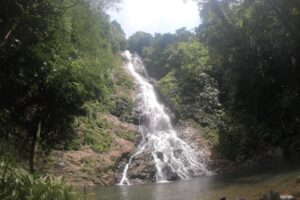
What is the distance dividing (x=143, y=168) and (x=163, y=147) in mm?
3637

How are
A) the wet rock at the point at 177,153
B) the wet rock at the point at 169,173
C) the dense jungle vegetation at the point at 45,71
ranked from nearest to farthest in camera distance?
the dense jungle vegetation at the point at 45,71 → the wet rock at the point at 169,173 → the wet rock at the point at 177,153

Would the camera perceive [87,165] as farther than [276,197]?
Yes

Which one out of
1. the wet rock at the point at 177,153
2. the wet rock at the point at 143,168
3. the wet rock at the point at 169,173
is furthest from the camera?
A: the wet rock at the point at 177,153

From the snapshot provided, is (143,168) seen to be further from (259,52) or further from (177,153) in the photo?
(259,52)

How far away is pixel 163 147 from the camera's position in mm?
32781

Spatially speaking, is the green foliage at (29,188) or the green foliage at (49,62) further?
the green foliage at (49,62)

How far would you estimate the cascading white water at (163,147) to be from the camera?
1159 inches

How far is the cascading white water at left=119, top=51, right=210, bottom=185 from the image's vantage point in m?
29.4

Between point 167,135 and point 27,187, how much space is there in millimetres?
27604

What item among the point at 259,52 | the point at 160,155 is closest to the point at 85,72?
the point at 259,52

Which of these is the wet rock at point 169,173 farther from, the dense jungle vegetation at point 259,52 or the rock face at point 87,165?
the dense jungle vegetation at point 259,52

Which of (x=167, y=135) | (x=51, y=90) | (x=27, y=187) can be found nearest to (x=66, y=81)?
(x=51, y=90)

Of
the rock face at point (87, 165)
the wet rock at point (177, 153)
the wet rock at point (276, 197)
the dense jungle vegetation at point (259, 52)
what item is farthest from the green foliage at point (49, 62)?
the wet rock at point (177, 153)

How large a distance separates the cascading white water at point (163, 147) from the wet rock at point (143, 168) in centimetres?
29
